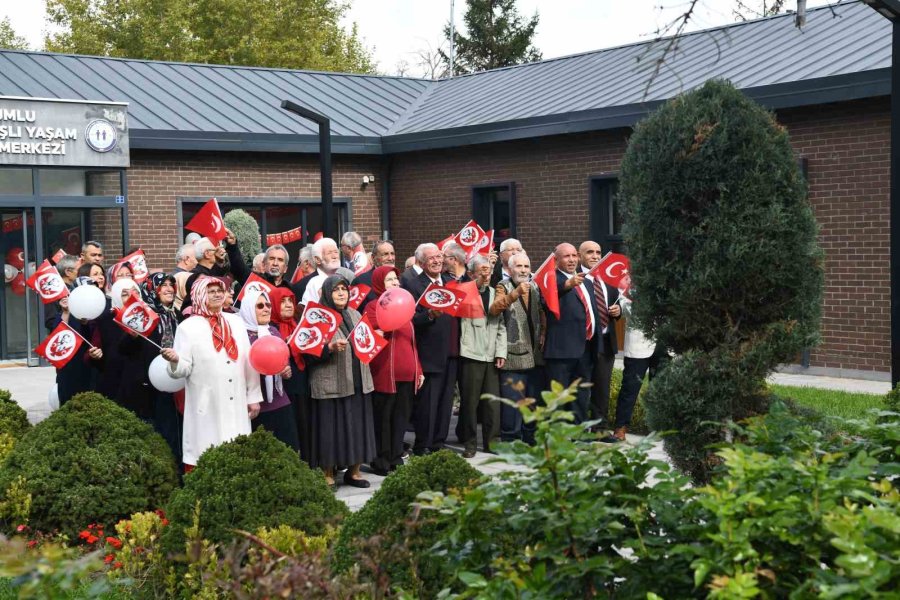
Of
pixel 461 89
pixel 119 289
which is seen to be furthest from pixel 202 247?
pixel 461 89

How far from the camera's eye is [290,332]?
8.92 m

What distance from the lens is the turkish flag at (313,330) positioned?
337 inches

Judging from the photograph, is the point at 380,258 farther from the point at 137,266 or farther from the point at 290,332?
the point at 137,266

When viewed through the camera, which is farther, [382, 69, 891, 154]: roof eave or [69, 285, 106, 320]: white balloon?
[382, 69, 891, 154]: roof eave

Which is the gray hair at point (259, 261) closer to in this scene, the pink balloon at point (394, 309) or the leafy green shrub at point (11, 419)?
the pink balloon at point (394, 309)

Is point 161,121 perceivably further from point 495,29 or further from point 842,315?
point 495,29

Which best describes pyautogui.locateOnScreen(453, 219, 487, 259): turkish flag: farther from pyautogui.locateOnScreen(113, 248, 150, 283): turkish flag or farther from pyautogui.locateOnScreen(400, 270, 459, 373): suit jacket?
pyautogui.locateOnScreen(113, 248, 150, 283): turkish flag

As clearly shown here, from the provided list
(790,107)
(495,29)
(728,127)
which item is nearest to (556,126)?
(790,107)

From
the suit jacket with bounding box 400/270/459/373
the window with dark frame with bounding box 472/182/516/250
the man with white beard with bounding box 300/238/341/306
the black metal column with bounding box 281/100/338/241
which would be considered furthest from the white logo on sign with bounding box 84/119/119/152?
the suit jacket with bounding box 400/270/459/373

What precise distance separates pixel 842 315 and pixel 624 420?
17.9ft

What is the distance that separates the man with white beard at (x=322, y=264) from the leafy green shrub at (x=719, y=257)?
3.74 metres

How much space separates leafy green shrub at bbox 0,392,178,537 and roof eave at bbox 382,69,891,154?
24.3ft

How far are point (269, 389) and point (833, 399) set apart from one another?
6783 mm

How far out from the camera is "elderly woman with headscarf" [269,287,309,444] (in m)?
8.86
